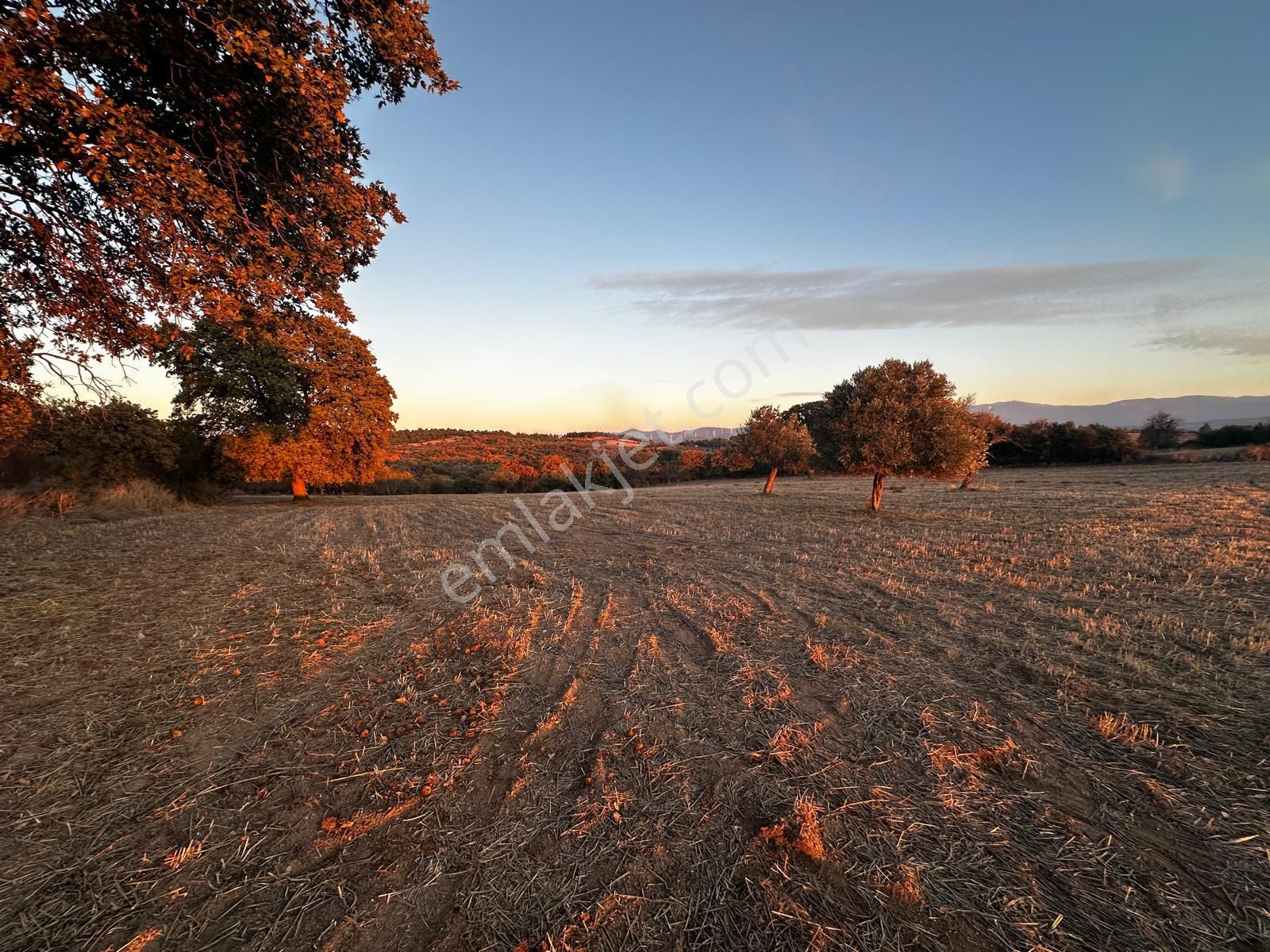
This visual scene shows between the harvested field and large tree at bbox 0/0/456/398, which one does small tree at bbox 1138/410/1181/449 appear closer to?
the harvested field

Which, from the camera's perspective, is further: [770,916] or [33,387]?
[33,387]

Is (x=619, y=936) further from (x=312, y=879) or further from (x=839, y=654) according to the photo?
(x=839, y=654)

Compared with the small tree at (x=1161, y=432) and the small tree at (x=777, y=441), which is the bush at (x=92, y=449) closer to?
the small tree at (x=777, y=441)

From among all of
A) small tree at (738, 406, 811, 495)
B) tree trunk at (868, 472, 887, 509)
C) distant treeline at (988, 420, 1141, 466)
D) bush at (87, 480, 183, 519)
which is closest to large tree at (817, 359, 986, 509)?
tree trunk at (868, 472, 887, 509)

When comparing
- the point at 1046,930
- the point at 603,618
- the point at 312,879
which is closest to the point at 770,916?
the point at 1046,930

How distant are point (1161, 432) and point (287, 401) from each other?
229 ft

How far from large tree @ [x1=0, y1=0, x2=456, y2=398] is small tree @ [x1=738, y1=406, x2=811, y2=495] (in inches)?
939

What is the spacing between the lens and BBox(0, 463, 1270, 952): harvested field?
2.26 m

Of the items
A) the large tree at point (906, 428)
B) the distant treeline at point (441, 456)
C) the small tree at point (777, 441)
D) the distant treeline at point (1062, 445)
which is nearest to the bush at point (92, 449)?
the distant treeline at point (441, 456)

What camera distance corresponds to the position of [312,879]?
8.03ft

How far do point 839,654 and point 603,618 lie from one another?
302cm

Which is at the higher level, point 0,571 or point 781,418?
point 781,418

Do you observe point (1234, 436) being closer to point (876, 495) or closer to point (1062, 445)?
point (1062, 445)

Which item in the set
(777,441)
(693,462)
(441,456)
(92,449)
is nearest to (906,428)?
(777,441)
